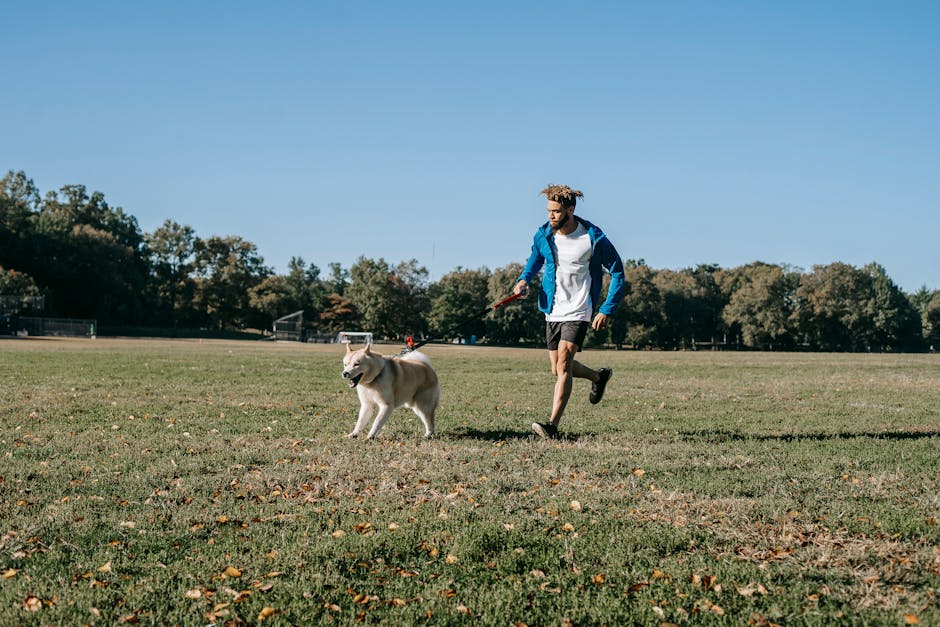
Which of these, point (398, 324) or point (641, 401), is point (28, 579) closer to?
point (641, 401)

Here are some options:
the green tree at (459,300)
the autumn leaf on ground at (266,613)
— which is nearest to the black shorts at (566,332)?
the autumn leaf on ground at (266,613)

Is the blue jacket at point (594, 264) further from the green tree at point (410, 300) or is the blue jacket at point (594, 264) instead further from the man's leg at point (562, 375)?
the green tree at point (410, 300)

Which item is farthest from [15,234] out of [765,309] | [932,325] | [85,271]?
[932,325]

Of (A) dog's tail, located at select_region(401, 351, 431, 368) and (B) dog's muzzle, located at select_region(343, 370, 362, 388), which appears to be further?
(A) dog's tail, located at select_region(401, 351, 431, 368)

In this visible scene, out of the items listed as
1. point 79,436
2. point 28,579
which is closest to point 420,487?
point 28,579

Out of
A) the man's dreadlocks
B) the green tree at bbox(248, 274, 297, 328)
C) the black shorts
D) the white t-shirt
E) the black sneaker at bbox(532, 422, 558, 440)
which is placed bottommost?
the black sneaker at bbox(532, 422, 558, 440)

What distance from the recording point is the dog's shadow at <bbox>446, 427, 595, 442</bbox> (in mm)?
7641

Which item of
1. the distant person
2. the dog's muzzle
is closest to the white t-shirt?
the distant person

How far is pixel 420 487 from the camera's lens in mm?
5242

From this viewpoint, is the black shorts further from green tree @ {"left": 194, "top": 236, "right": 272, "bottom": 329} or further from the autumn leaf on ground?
green tree @ {"left": 194, "top": 236, "right": 272, "bottom": 329}

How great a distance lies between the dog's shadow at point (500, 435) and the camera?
25.1 feet

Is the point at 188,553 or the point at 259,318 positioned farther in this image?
the point at 259,318

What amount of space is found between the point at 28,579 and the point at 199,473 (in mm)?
2343

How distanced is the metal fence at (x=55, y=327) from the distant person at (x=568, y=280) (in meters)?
71.5
